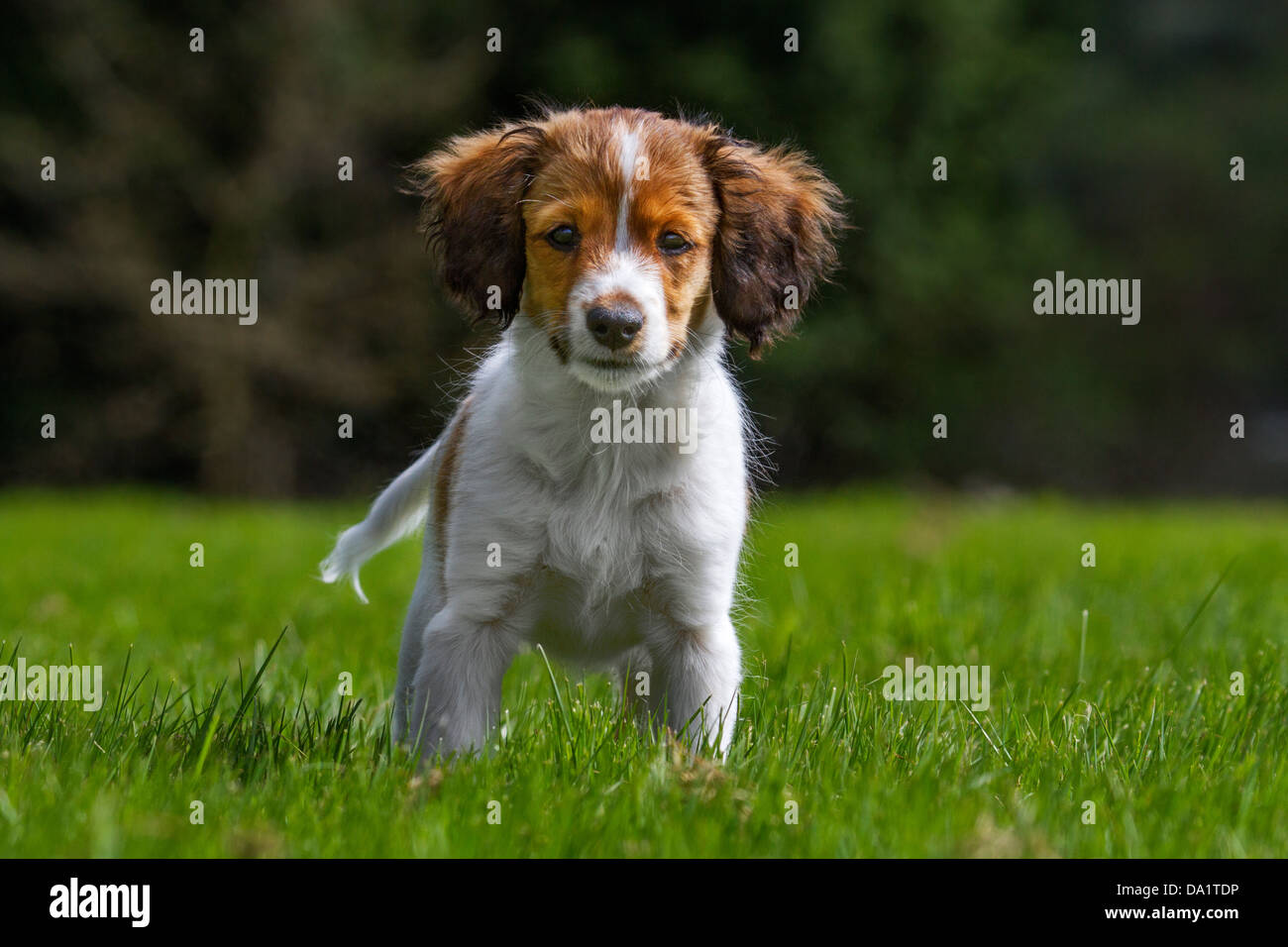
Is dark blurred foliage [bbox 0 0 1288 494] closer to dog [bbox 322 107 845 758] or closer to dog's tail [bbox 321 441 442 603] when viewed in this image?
dog's tail [bbox 321 441 442 603]

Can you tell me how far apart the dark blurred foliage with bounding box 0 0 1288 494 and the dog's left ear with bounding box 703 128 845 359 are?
9692 mm

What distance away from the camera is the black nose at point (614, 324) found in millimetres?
3312

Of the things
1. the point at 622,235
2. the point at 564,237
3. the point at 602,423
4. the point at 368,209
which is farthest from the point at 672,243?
the point at 368,209

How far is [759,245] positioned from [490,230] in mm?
727

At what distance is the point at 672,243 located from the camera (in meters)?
3.54

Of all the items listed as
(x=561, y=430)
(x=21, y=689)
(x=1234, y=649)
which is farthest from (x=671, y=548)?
(x=1234, y=649)

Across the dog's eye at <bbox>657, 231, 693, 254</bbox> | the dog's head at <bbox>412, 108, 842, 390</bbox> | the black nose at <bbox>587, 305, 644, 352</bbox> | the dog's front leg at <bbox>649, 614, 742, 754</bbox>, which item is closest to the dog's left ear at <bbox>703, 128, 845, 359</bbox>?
the dog's head at <bbox>412, 108, 842, 390</bbox>

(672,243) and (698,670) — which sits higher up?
→ (672,243)

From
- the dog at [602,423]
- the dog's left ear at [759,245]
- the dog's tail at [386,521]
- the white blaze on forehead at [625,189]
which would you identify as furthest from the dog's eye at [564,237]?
the dog's tail at [386,521]

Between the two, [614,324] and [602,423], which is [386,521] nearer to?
[602,423]

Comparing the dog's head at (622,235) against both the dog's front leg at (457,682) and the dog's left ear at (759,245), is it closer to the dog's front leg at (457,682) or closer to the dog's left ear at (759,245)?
the dog's left ear at (759,245)

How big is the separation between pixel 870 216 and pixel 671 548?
473 inches

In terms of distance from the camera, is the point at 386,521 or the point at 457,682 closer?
the point at 457,682

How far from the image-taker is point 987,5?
15891 millimetres
